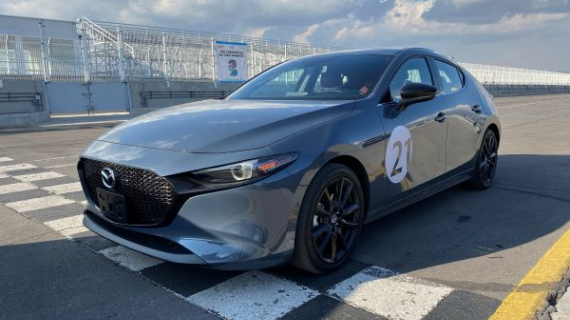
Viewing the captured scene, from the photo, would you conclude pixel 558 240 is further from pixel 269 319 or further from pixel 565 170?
pixel 565 170

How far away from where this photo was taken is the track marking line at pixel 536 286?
275cm

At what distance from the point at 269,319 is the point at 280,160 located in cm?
93

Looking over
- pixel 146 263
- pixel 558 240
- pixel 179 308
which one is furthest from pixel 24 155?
pixel 558 240

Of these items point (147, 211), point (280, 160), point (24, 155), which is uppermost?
point (280, 160)

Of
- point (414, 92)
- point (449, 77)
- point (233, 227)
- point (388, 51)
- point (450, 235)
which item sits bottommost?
point (450, 235)

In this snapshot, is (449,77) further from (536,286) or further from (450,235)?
(536,286)

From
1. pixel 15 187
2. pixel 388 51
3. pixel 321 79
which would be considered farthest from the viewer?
pixel 15 187

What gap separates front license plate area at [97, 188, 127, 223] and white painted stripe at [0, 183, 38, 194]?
353 cm

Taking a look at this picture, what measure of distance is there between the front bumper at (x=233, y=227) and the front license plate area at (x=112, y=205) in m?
0.32

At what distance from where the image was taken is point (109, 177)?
10.1 feet

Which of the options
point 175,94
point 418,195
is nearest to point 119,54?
point 175,94

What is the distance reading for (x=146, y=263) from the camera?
3.52m

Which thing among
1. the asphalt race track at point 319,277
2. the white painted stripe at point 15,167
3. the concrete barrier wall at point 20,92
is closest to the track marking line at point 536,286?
the asphalt race track at point 319,277

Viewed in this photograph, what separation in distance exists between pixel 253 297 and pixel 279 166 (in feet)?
2.82
